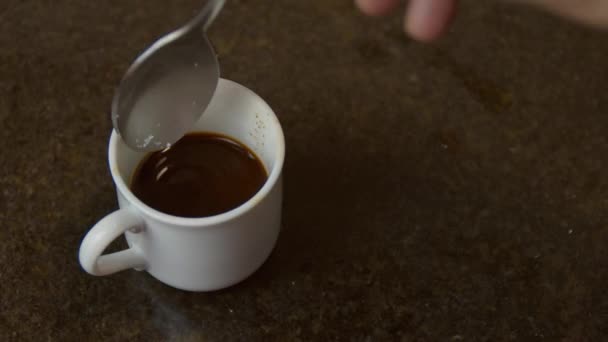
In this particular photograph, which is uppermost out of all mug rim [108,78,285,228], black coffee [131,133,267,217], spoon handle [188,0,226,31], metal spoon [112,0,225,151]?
spoon handle [188,0,226,31]

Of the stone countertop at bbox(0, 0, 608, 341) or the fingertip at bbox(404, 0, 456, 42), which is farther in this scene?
the stone countertop at bbox(0, 0, 608, 341)

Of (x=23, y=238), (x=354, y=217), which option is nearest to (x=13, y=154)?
(x=23, y=238)

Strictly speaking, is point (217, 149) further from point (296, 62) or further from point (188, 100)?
point (296, 62)

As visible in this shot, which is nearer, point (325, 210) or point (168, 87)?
point (168, 87)

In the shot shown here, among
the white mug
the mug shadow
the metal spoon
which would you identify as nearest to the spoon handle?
the metal spoon

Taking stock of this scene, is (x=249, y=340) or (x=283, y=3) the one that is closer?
(x=249, y=340)

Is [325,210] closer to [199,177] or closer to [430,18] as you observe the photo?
[199,177]

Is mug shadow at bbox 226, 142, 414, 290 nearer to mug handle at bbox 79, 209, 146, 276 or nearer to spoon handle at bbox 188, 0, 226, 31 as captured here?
mug handle at bbox 79, 209, 146, 276

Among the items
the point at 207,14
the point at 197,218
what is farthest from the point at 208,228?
the point at 207,14
